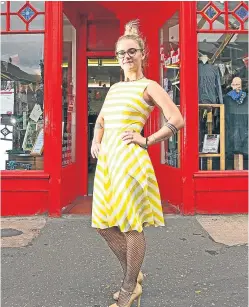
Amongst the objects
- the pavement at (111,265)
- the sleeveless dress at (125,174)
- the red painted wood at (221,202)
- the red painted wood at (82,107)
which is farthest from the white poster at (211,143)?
the sleeveless dress at (125,174)

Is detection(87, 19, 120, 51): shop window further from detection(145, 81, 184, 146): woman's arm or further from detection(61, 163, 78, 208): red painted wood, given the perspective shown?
detection(145, 81, 184, 146): woman's arm

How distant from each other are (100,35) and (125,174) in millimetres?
5273

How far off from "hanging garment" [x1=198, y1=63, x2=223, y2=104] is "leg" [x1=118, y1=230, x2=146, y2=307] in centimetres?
361

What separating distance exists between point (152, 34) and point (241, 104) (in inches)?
79.6

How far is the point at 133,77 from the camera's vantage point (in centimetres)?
286

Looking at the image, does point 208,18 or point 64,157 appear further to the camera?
point 64,157

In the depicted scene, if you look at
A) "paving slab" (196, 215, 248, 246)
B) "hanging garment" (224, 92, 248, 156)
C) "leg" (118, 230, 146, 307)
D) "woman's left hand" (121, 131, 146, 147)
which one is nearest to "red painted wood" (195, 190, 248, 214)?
"paving slab" (196, 215, 248, 246)

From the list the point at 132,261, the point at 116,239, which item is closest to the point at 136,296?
the point at 132,261

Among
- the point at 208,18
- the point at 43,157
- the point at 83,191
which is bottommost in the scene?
the point at 83,191

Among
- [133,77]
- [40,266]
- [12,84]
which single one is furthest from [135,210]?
[12,84]

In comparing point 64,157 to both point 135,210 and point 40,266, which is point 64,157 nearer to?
point 40,266

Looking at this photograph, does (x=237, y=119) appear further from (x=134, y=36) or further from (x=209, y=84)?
(x=134, y=36)

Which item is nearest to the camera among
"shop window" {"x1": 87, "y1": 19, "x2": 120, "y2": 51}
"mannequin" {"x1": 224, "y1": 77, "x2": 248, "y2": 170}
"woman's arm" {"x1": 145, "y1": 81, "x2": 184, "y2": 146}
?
"woman's arm" {"x1": 145, "y1": 81, "x2": 184, "y2": 146}

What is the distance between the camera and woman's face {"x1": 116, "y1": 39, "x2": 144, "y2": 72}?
2807 millimetres
